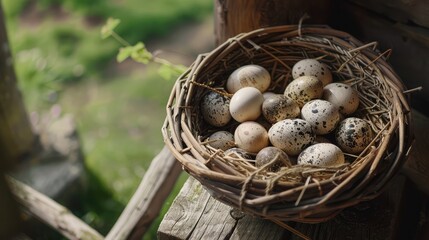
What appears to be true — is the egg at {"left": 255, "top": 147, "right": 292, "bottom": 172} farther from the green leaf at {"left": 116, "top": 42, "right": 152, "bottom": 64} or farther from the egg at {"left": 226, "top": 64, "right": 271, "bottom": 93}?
the green leaf at {"left": 116, "top": 42, "right": 152, "bottom": 64}

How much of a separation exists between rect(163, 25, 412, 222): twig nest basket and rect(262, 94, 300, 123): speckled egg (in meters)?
0.15

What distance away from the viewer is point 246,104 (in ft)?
6.02

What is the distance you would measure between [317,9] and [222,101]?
549 mm

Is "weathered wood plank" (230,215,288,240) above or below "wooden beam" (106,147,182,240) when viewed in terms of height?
above

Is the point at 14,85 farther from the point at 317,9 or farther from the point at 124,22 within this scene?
the point at 317,9

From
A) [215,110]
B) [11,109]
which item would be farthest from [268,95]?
[11,109]

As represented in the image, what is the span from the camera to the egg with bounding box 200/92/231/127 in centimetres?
187

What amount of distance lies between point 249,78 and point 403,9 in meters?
0.60

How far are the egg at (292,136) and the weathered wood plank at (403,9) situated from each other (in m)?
0.59

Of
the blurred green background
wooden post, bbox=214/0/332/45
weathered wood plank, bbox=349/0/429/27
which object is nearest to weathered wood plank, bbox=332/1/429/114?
weathered wood plank, bbox=349/0/429/27

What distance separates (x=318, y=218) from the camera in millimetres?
1540

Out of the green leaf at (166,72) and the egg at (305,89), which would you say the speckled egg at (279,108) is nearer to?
the egg at (305,89)

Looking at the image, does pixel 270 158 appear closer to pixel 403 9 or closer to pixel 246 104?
pixel 246 104

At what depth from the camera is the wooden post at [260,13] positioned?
2053mm
